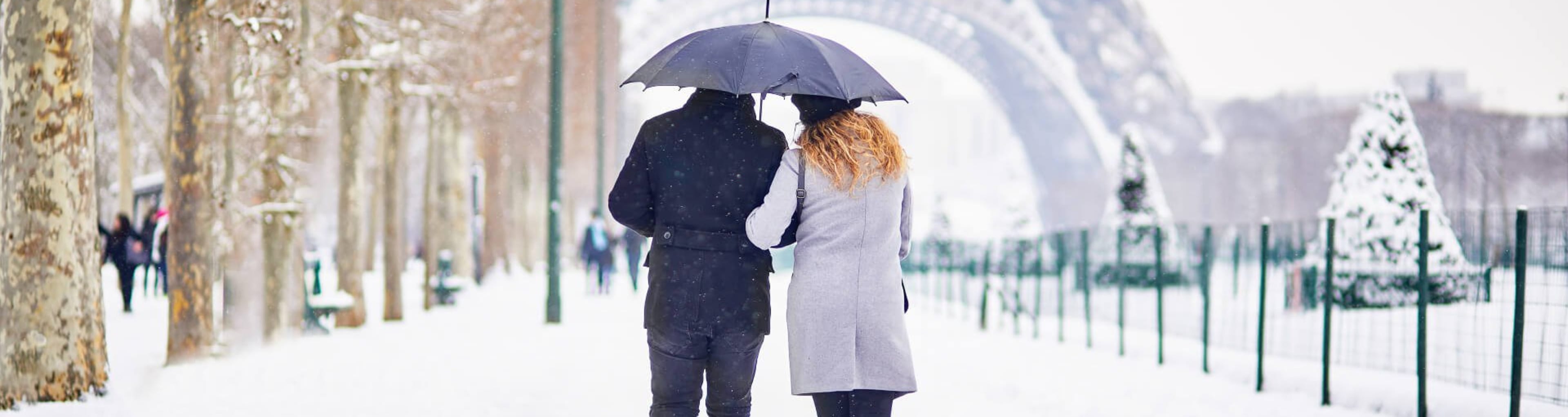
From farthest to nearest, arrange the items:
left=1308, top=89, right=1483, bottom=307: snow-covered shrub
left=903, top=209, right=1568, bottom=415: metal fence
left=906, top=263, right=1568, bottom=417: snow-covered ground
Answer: left=1308, top=89, right=1483, bottom=307: snow-covered shrub
left=906, top=263, right=1568, bottom=417: snow-covered ground
left=903, top=209, right=1568, bottom=415: metal fence

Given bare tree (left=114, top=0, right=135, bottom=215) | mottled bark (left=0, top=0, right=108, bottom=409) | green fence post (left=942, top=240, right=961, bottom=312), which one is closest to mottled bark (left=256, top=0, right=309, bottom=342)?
mottled bark (left=0, top=0, right=108, bottom=409)

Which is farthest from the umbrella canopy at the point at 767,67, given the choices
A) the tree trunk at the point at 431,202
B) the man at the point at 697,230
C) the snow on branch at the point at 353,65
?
the tree trunk at the point at 431,202

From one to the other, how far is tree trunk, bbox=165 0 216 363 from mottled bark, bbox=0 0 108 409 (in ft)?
8.05

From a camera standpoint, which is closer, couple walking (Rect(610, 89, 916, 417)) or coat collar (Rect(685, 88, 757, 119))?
couple walking (Rect(610, 89, 916, 417))

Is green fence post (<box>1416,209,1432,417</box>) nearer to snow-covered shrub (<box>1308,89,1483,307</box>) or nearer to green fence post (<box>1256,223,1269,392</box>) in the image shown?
green fence post (<box>1256,223,1269,392</box>)

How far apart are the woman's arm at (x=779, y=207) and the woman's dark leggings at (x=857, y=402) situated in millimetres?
533

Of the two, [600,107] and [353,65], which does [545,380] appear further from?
[600,107]

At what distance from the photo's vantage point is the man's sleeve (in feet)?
15.2

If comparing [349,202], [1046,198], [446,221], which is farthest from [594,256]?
[1046,198]

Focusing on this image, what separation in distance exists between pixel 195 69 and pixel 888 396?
7.00 m

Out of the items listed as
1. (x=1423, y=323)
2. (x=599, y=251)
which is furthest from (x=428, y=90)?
(x=1423, y=323)

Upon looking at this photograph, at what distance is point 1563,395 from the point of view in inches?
313

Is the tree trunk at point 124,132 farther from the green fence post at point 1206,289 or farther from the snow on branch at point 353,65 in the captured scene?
the green fence post at point 1206,289

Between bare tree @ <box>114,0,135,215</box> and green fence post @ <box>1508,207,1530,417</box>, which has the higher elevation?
bare tree @ <box>114,0,135,215</box>
